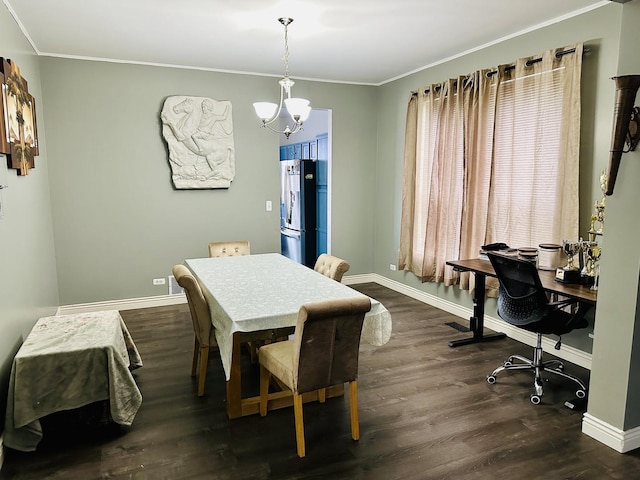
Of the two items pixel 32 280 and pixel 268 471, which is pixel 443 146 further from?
pixel 32 280

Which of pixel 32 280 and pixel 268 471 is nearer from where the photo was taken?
pixel 268 471

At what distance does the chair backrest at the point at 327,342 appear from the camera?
7.10 feet

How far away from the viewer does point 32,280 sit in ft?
10.9

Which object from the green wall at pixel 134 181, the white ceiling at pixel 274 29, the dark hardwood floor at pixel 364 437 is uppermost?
the white ceiling at pixel 274 29

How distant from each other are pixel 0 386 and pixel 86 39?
301cm

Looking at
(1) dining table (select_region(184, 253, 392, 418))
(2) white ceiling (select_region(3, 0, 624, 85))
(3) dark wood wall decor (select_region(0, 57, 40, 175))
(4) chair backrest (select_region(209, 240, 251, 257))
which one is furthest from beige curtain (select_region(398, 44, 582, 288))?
(3) dark wood wall decor (select_region(0, 57, 40, 175))

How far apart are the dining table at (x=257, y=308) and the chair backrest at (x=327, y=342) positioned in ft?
0.79

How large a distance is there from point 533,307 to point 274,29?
9.57 feet

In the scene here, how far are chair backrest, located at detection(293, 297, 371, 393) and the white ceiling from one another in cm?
217

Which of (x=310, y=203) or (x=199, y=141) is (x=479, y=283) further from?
(x=199, y=141)

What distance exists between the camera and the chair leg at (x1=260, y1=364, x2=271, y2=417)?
8.76 feet

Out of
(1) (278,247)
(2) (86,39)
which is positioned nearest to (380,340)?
(1) (278,247)

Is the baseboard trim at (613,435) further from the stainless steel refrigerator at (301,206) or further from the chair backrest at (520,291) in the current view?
the stainless steel refrigerator at (301,206)

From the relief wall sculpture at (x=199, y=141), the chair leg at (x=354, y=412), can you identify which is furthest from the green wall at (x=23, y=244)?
the chair leg at (x=354, y=412)
